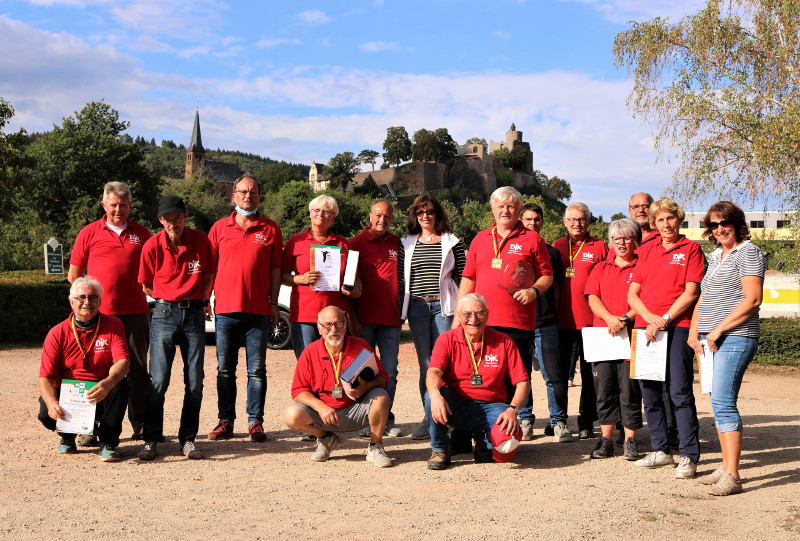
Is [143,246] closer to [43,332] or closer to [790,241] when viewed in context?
[43,332]

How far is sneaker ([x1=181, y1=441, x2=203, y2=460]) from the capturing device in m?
5.65

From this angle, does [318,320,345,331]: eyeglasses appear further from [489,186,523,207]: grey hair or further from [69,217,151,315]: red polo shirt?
[69,217,151,315]: red polo shirt

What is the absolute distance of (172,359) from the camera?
580 cm

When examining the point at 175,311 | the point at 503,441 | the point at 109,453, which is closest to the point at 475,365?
the point at 503,441

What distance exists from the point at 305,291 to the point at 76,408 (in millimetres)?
2013

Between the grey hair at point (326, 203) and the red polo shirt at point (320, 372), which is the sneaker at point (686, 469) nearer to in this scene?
the red polo shirt at point (320, 372)

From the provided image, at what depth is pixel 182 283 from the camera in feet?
19.2

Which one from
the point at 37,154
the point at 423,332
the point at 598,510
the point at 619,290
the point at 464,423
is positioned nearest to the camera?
the point at 598,510

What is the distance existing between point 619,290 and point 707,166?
1132cm

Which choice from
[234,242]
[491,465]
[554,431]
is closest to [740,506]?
[491,465]

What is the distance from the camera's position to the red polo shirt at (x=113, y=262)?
5.97m

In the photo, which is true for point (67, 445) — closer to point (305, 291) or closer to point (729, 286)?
point (305, 291)

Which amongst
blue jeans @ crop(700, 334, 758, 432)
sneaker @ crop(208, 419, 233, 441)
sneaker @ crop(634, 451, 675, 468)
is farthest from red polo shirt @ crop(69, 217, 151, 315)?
blue jeans @ crop(700, 334, 758, 432)

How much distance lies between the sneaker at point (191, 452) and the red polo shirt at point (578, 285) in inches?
133
